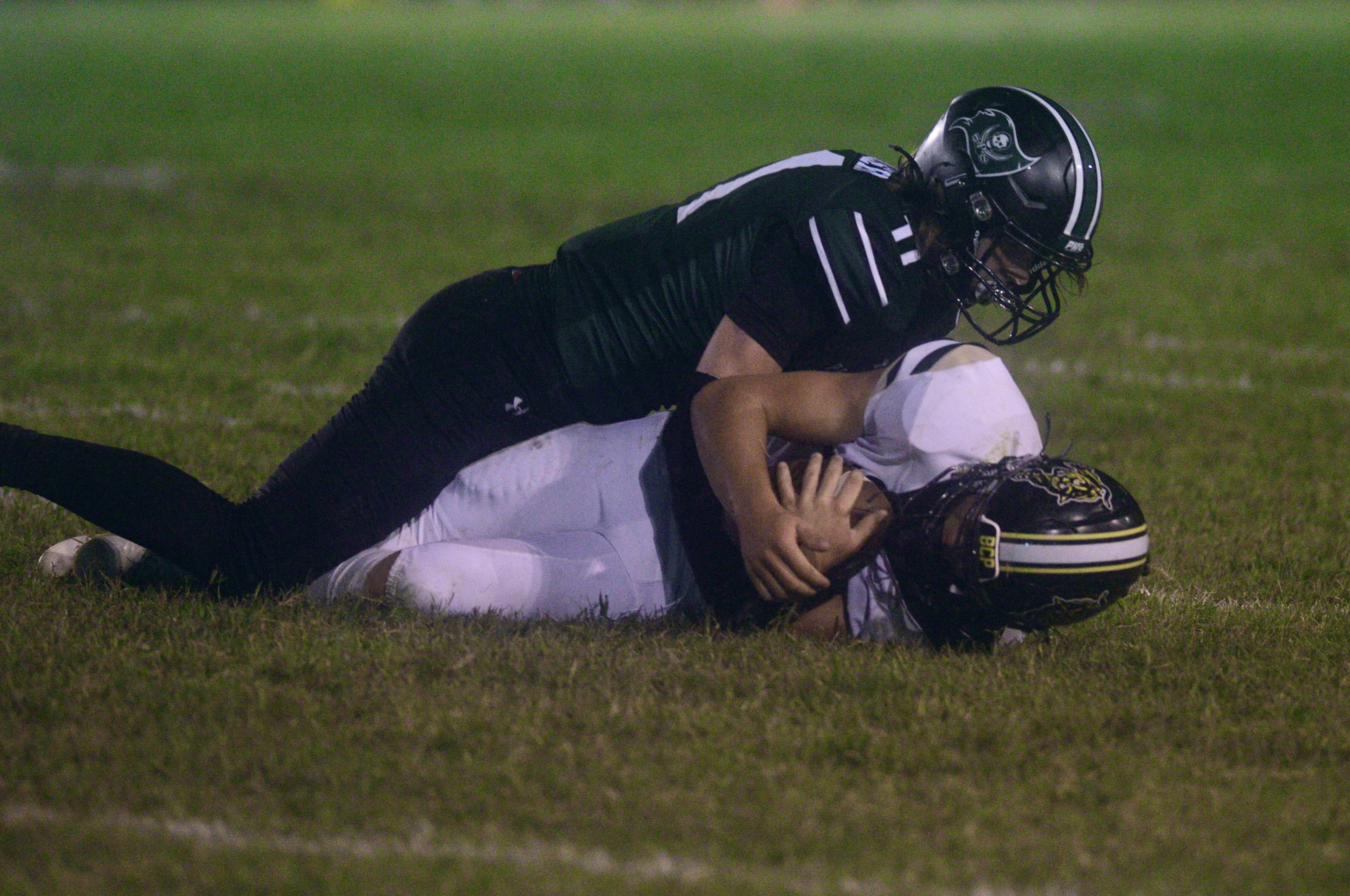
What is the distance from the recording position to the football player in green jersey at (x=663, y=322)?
12.0 feet

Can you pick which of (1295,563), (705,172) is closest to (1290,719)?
(1295,563)

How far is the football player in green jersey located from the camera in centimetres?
367

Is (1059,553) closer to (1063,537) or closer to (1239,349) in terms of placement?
(1063,537)

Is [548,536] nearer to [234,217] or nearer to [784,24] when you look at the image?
[234,217]

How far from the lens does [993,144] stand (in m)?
3.79

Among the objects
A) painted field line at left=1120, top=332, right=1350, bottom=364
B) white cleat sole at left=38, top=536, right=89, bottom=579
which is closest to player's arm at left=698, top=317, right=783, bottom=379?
white cleat sole at left=38, top=536, right=89, bottom=579

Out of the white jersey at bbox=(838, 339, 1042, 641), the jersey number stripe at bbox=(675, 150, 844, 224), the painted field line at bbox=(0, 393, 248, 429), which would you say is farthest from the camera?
the painted field line at bbox=(0, 393, 248, 429)

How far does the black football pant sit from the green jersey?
0.12 metres

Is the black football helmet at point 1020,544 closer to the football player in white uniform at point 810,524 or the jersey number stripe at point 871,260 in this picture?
the football player in white uniform at point 810,524

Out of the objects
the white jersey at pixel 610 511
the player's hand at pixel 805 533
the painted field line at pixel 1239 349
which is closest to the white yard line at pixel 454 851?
the player's hand at pixel 805 533

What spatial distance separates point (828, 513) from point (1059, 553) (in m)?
0.51

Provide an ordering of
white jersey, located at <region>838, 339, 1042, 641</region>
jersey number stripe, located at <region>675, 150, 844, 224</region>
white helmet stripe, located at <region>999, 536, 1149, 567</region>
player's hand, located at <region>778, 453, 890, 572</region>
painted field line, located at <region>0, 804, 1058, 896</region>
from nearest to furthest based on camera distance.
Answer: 1. painted field line, located at <region>0, 804, 1058, 896</region>
2. white helmet stripe, located at <region>999, 536, 1149, 567</region>
3. player's hand, located at <region>778, 453, 890, 572</region>
4. white jersey, located at <region>838, 339, 1042, 641</region>
5. jersey number stripe, located at <region>675, 150, 844, 224</region>

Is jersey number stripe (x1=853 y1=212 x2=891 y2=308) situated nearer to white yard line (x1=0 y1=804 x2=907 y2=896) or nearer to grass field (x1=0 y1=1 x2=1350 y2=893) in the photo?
grass field (x1=0 y1=1 x2=1350 y2=893)

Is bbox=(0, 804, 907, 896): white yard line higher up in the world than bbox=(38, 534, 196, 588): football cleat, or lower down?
lower down
